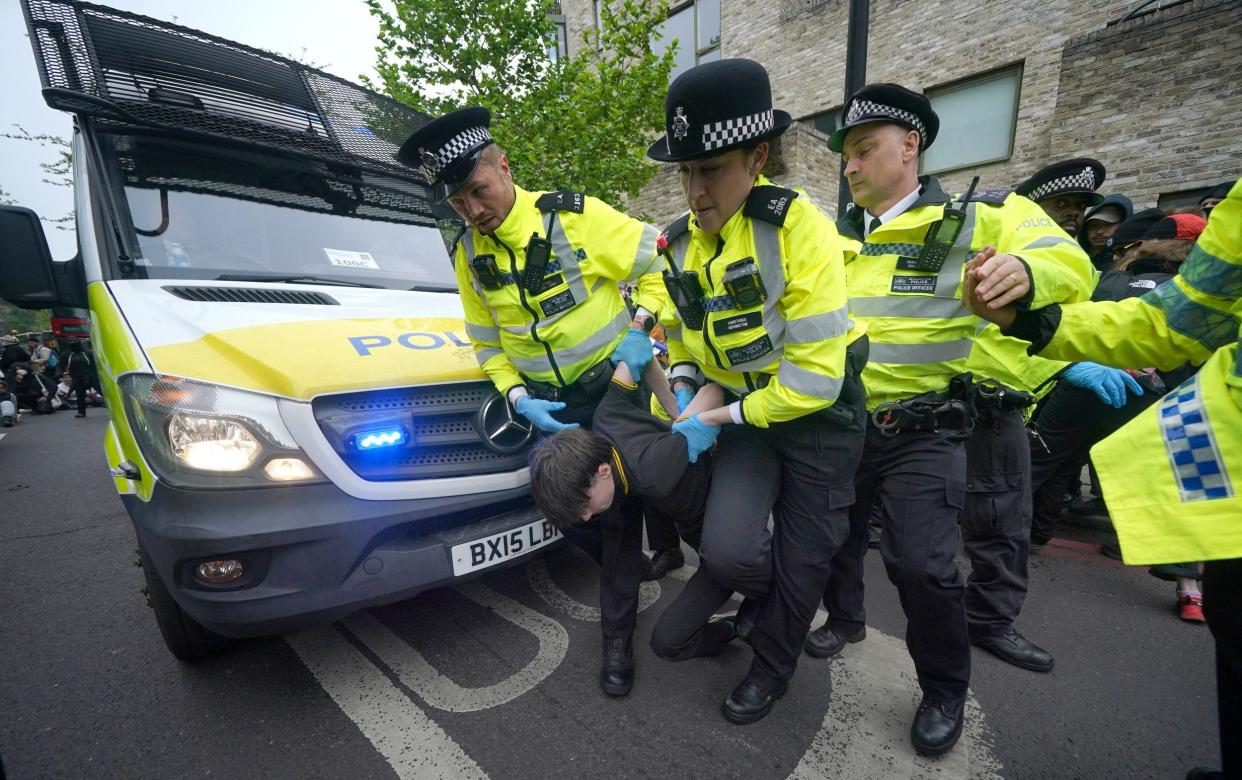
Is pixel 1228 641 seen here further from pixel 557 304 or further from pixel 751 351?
pixel 557 304

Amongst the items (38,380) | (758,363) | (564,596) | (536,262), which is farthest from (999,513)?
(38,380)

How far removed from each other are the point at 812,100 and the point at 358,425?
12.6 m

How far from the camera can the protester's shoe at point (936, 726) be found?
1617 millimetres

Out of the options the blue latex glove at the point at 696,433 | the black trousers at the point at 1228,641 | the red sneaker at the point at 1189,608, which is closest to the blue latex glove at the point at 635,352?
the blue latex glove at the point at 696,433

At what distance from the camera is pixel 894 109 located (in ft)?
5.72

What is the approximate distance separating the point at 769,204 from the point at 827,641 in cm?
176

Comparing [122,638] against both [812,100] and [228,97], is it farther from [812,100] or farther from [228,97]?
[812,100]

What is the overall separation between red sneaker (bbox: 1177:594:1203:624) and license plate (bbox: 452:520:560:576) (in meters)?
2.84

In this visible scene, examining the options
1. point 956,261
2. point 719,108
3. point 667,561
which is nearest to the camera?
point 719,108

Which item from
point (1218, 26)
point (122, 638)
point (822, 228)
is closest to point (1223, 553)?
point (822, 228)

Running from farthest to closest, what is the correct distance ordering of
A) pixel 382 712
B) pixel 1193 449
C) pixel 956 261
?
pixel 382 712, pixel 956 261, pixel 1193 449

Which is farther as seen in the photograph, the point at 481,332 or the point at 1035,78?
the point at 1035,78

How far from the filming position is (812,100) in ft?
36.8

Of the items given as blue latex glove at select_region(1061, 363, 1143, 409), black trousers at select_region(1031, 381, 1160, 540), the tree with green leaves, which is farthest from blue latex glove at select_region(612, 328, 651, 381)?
the tree with green leaves
